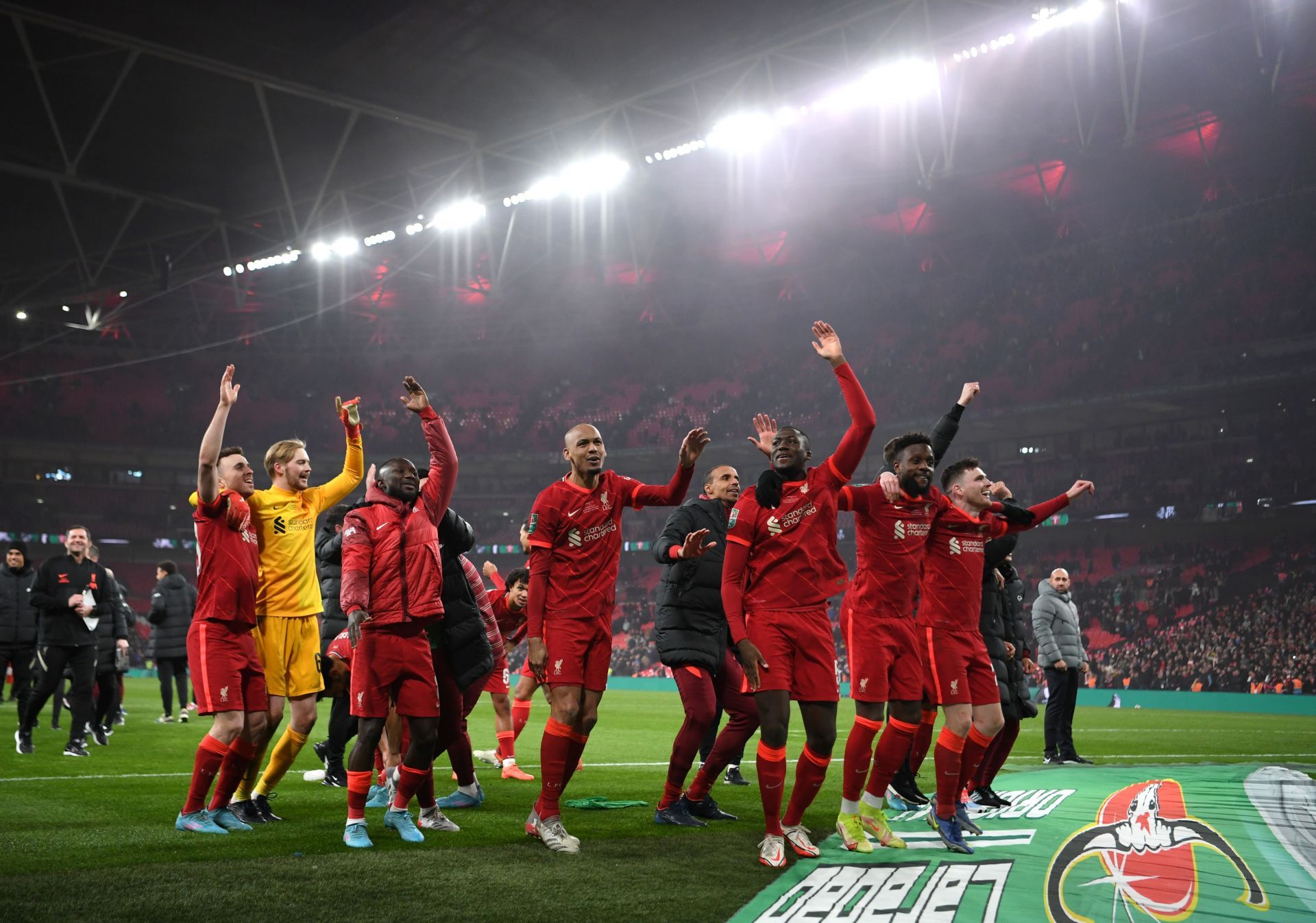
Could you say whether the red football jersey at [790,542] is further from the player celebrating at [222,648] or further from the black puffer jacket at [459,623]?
the player celebrating at [222,648]

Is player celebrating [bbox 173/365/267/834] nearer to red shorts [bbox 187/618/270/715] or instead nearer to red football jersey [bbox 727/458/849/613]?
red shorts [bbox 187/618/270/715]

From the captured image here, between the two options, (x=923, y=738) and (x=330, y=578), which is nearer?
(x=923, y=738)

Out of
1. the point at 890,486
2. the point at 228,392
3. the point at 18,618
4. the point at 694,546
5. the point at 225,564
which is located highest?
the point at 228,392

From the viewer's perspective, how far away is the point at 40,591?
10.5 meters

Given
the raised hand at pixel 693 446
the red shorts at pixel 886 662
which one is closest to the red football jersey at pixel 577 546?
the raised hand at pixel 693 446

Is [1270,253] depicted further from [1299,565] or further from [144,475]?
[144,475]

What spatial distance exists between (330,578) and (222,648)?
2762mm

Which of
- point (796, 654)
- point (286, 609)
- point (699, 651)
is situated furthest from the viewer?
point (699, 651)

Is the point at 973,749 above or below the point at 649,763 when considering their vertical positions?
above

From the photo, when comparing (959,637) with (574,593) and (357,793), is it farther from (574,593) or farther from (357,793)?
(357,793)

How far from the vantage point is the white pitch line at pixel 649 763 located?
8.34 metres

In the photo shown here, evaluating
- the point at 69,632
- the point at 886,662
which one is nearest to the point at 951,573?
the point at 886,662

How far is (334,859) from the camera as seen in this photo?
5238mm

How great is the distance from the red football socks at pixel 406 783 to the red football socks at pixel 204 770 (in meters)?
0.99
